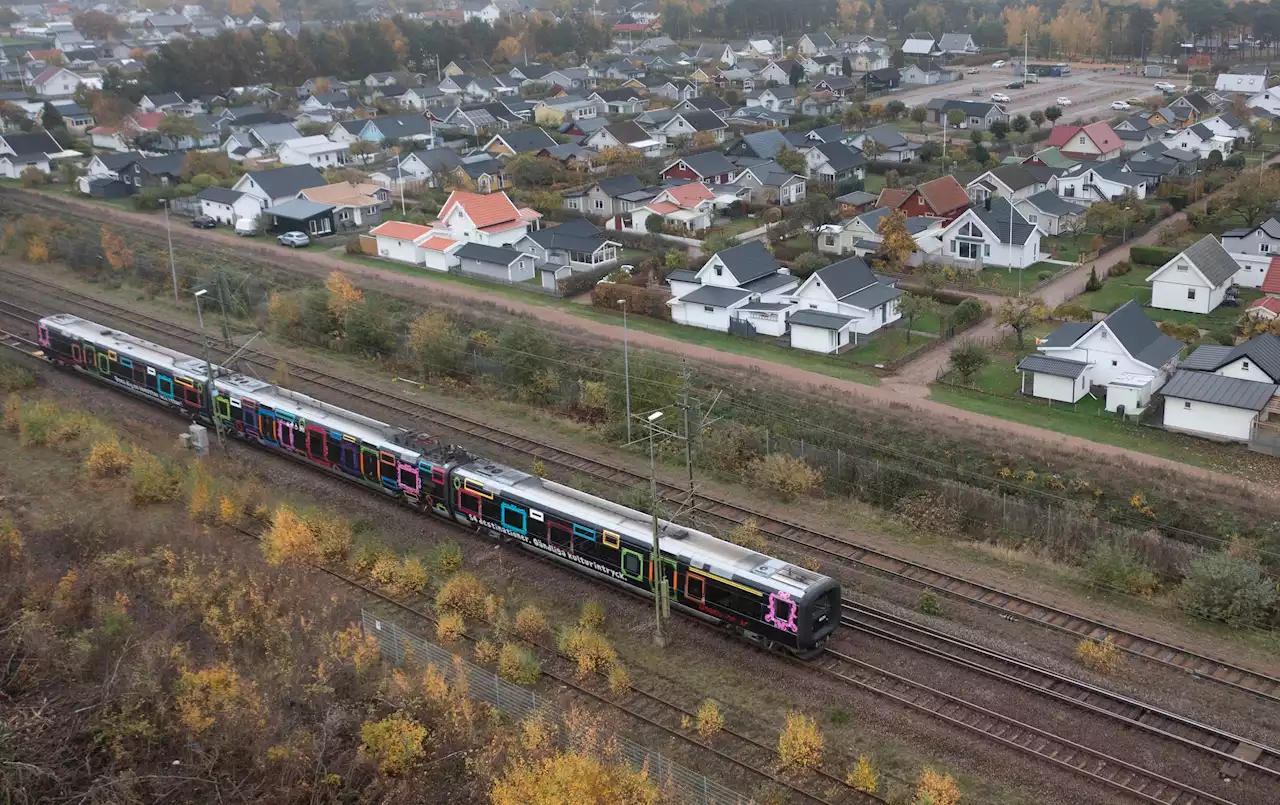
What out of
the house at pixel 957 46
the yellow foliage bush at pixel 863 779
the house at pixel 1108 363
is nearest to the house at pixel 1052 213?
the house at pixel 1108 363

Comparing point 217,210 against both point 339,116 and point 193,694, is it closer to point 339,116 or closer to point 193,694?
point 339,116

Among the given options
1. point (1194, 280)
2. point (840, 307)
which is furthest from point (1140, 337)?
point (840, 307)

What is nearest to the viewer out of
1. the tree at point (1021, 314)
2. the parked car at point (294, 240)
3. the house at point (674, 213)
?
the tree at point (1021, 314)

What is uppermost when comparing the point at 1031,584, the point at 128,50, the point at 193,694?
the point at 128,50

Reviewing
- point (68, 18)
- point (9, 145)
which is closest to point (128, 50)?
point (68, 18)

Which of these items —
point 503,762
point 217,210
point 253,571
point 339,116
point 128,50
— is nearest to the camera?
point 503,762

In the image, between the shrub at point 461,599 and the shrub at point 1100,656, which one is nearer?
the shrub at point 1100,656

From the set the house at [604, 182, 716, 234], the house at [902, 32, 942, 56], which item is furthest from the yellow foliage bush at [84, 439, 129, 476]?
the house at [902, 32, 942, 56]

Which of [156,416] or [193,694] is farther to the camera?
[156,416]

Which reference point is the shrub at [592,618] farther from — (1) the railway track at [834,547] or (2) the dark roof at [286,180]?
(2) the dark roof at [286,180]
